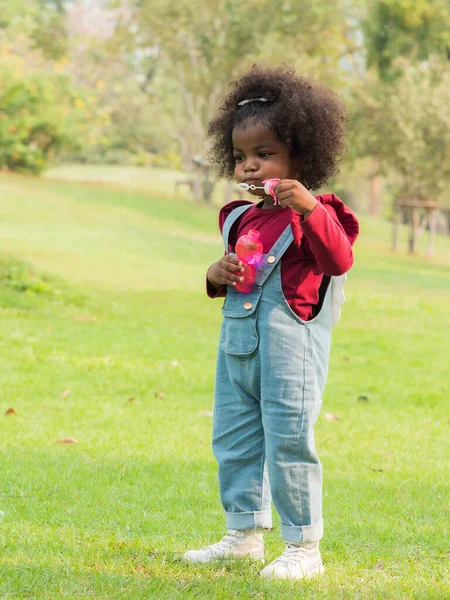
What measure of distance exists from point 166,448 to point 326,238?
2.68 m

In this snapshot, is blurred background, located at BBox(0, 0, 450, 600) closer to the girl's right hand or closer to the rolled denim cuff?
the rolled denim cuff

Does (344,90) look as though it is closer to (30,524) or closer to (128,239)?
(128,239)

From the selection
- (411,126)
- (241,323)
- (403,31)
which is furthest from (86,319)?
(403,31)

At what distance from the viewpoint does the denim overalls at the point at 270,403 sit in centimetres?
330

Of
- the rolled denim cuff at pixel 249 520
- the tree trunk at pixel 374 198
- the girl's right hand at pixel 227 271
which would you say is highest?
the girl's right hand at pixel 227 271

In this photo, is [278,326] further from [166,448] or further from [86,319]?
[86,319]

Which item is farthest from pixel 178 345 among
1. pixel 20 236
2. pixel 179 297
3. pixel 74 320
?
pixel 20 236

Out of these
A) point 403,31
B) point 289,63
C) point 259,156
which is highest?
point 403,31

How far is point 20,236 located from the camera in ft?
68.9

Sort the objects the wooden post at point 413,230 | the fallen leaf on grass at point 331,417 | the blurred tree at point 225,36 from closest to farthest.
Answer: the fallen leaf on grass at point 331,417 → the wooden post at point 413,230 → the blurred tree at point 225,36

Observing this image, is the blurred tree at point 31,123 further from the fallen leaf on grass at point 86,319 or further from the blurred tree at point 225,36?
the fallen leaf on grass at point 86,319

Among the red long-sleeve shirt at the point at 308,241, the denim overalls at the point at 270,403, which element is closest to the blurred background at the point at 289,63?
the red long-sleeve shirt at the point at 308,241

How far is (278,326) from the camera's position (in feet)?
10.8

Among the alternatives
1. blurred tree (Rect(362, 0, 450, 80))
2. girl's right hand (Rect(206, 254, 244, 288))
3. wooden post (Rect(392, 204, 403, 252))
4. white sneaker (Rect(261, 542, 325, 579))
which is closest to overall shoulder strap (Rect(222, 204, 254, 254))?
girl's right hand (Rect(206, 254, 244, 288))
